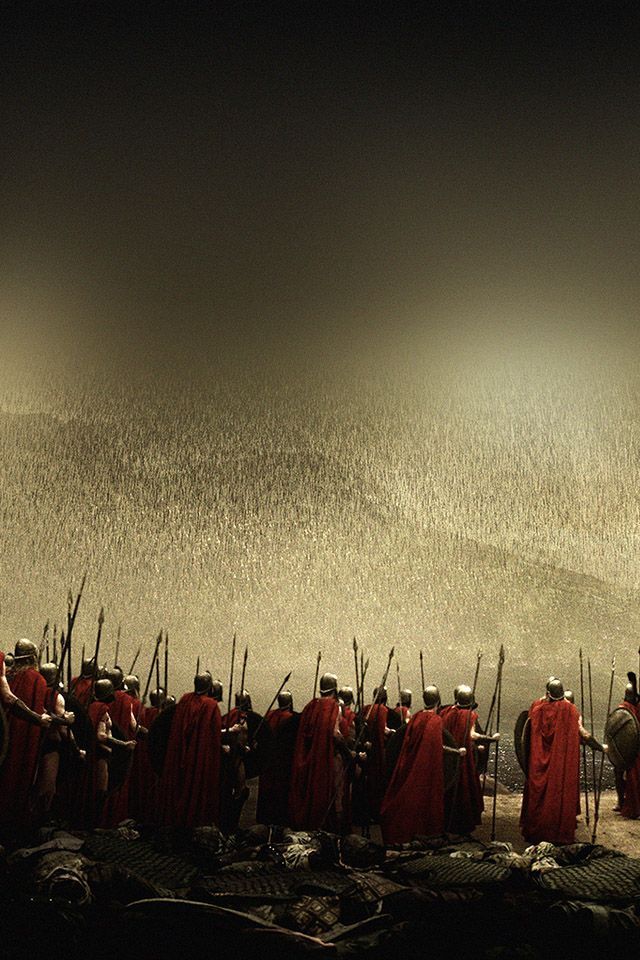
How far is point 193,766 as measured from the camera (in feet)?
30.7

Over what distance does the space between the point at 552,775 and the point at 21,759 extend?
6157mm

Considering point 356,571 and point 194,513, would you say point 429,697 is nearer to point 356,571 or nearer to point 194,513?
point 194,513

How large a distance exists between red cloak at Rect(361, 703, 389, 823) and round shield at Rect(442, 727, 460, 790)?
1472 millimetres

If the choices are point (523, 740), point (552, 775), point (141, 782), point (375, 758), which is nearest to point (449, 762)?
point (552, 775)

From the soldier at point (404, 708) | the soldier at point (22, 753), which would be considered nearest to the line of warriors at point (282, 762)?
the soldier at point (22, 753)

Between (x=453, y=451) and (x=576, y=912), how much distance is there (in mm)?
23304

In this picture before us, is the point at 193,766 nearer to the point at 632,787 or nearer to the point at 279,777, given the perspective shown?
the point at 279,777

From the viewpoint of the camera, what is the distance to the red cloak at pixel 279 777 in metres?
10.4

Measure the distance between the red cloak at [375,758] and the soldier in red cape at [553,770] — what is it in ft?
7.31

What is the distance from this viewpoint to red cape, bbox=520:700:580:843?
9.61 m

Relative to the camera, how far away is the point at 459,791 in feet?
35.6

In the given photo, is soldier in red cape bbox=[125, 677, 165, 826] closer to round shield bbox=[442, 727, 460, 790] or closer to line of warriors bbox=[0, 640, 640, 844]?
line of warriors bbox=[0, 640, 640, 844]

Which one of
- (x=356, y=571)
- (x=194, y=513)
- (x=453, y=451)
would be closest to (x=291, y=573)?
(x=356, y=571)

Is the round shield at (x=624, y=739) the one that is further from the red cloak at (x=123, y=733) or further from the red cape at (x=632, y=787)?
the red cloak at (x=123, y=733)
